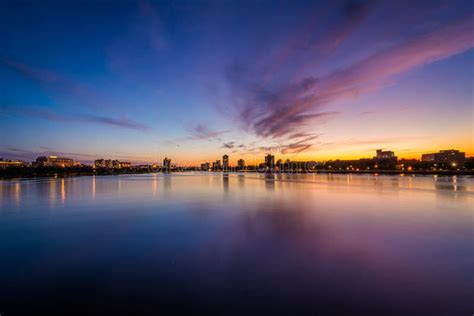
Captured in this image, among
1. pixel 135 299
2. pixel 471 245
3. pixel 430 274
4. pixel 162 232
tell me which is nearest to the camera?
pixel 135 299

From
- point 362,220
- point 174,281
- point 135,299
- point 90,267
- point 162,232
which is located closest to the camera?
point 135,299

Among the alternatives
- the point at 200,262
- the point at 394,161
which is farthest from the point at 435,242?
the point at 394,161

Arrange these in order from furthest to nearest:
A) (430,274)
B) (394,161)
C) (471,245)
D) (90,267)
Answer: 1. (394,161)
2. (471,245)
3. (90,267)
4. (430,274)

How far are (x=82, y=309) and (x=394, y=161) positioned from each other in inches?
7956

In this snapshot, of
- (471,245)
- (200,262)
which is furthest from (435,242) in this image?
(200,262)

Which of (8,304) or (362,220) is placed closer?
(8,304)

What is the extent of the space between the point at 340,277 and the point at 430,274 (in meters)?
2.47

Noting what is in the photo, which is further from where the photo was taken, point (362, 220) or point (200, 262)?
point (362, 220)

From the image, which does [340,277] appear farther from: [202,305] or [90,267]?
[90,267]

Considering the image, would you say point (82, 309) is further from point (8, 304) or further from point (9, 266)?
point (9, 266)

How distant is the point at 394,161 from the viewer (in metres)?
168

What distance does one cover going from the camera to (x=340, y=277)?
5680 millimetres

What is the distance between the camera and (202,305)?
454 cm

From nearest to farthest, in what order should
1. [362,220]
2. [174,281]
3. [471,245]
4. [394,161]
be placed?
[174,281]
[471,245]
[362,220]
[394,161]
